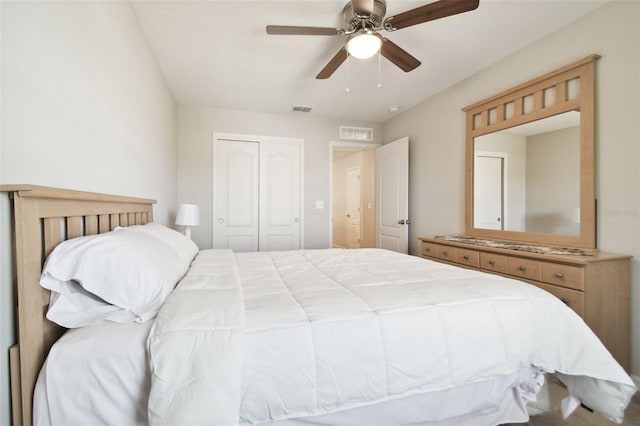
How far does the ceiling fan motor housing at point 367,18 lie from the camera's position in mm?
1760

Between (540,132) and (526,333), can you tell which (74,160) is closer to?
(526,333)

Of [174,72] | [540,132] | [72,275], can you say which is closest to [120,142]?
[72,275]

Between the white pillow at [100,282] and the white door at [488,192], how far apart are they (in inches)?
113

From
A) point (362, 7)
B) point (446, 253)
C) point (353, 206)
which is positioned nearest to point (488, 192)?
point (446, 253)

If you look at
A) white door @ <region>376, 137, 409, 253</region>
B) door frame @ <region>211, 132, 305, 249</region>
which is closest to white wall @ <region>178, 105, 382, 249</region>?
door frame @ <region>211, 132, 305, 249</region>

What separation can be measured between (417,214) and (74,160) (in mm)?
3553

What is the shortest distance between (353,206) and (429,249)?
363cm

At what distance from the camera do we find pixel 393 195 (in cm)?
407

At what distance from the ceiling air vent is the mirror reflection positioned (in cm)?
194

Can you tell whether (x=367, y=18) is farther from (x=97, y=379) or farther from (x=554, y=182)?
(x=97, y=379)

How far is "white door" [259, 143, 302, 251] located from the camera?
413 cm

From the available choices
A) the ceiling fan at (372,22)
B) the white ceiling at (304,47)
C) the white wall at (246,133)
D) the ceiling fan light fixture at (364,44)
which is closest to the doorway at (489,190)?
the white ceiling at (304,47)

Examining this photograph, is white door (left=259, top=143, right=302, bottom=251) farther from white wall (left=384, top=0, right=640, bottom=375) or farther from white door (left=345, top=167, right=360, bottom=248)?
white wall (left=384, top=0, right=640, bottom=375)

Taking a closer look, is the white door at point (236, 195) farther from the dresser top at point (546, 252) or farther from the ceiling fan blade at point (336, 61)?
the dresser top at point (546, 252)
